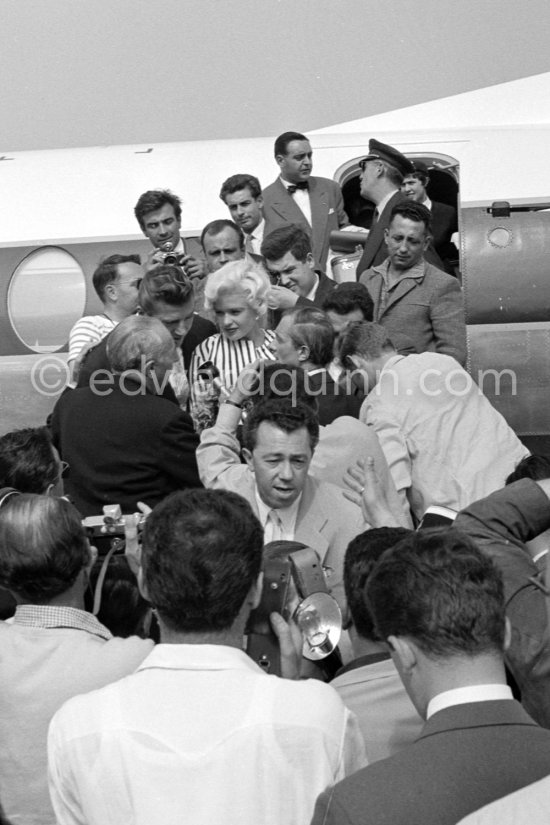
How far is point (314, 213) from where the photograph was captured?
9930 millimetres

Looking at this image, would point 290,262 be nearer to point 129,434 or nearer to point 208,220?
point 129,434

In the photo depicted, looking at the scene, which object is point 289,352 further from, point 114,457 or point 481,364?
point 481,364

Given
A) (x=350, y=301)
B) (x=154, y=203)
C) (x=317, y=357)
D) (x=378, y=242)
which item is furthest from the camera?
(x=378, y=242)

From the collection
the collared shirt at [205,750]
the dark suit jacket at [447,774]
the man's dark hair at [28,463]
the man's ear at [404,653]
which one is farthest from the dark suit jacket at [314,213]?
the dark suit jacket at [447,774]

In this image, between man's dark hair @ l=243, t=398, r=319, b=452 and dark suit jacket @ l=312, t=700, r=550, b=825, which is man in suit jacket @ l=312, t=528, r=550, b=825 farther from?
man's dark hair @ l=243, t=398, r=319, b=452

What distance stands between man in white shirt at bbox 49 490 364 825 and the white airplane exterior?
583 cm

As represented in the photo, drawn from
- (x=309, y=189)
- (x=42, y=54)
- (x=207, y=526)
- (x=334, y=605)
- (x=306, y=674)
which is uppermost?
(x=42, y=54)

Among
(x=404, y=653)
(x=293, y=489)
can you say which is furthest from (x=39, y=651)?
(x=293, y=489)

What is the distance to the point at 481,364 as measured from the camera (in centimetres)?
871

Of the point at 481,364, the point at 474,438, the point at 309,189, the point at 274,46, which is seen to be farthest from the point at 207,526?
the point at 274,46

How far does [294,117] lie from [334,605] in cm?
2126

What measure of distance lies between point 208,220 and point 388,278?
3808 mm

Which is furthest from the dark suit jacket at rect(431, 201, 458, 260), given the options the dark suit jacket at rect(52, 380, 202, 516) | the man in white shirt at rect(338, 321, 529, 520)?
the dark suit jacket at rect(52, 380, 202, 516)

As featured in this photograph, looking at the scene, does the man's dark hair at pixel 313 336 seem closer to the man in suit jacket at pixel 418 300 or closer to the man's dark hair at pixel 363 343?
the man's dark hair at pixel 363 343
